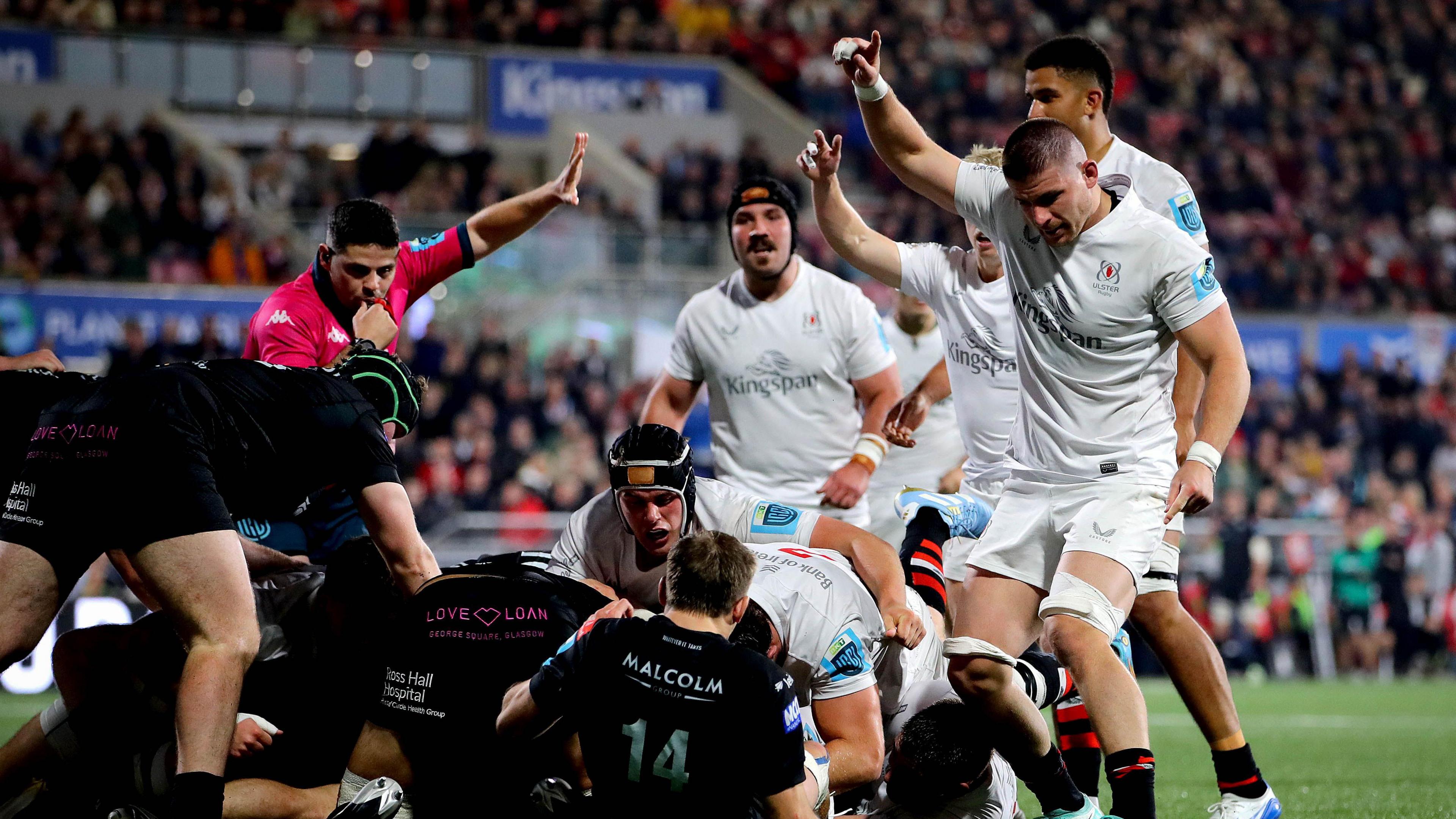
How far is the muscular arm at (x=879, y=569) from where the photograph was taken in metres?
5.36

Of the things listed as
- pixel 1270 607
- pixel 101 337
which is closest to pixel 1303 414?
pixel 1270 607

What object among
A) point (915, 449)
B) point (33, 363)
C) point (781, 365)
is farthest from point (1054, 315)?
point (33, 363)

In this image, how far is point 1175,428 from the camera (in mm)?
5672

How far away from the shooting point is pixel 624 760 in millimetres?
4164

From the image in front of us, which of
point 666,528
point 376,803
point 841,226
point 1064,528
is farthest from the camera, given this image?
point 841,226

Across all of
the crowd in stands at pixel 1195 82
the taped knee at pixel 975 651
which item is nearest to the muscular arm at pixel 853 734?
the taped knee at pixel 975 651

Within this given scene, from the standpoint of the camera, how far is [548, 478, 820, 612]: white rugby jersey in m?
5.74

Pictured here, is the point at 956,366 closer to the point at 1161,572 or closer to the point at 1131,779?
the point at 1161,572

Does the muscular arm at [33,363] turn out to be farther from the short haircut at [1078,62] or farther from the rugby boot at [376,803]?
the short haircut at [1078,62]

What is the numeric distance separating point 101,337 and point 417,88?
8.19 meters

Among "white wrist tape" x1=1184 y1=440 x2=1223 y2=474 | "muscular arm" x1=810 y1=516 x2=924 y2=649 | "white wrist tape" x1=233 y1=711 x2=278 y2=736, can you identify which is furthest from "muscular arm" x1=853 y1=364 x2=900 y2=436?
"white wrist tape" x1=233 y1=711 x2=278 y2=736

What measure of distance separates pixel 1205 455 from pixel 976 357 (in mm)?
2033

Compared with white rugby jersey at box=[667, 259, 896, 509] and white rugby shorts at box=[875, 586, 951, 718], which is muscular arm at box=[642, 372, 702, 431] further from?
white rugby shorts at box=[875, 586, 951, 718]

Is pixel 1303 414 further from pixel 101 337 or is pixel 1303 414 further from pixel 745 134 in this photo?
pixel 101 337
